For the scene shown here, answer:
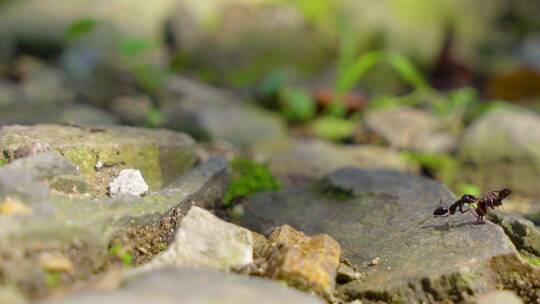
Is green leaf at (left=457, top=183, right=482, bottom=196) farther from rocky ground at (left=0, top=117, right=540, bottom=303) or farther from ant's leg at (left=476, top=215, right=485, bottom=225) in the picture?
ant's leg at (left=476, top=215, right=485, bottom=225)

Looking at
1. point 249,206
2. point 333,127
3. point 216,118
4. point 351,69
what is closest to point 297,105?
point 333,127

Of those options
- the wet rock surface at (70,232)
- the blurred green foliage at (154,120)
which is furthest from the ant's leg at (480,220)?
the blurred green foliage at (154,120)

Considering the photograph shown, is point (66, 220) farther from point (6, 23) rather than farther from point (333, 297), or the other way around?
point (6, 23)

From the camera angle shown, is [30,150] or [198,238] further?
[30,150]

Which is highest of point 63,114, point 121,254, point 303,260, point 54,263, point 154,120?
point 154,120

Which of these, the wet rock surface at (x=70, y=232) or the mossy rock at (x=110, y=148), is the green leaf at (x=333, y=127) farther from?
the wet rock surface at (x=70, y=232)

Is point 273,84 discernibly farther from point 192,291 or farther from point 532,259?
point 192,291
